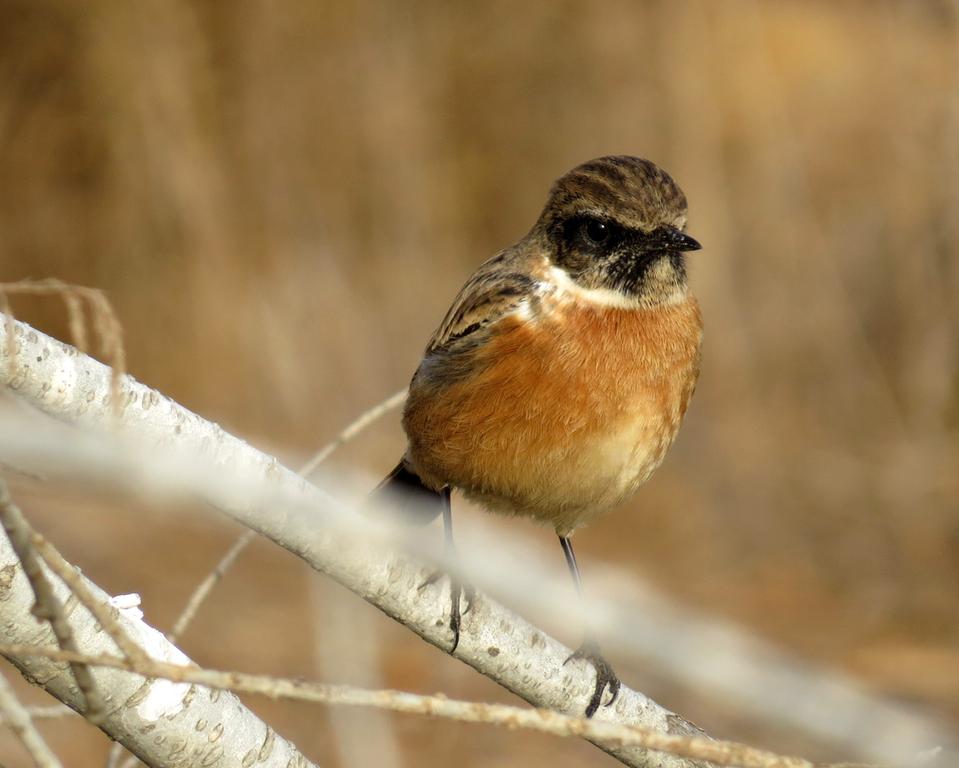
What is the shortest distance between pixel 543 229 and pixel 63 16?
594 centimetres

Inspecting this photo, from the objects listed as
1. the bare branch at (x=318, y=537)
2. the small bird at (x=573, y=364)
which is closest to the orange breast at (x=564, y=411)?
the small bird at (x=573, y=364)

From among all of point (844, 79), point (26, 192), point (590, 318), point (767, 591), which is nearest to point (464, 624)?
point (590, 318)

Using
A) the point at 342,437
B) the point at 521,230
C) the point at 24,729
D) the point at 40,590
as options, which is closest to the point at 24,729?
the point at 24,729

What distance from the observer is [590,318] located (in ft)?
12.1

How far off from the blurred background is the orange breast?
4.81 meters

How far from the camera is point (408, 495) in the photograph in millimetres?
4207

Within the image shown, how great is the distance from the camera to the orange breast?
352 cm

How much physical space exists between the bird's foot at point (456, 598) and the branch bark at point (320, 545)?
0.04ft

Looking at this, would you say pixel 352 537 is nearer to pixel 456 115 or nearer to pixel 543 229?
pixel 543 229

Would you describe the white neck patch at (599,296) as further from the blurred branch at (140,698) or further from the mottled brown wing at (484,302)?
the blurred branch at (140,698)

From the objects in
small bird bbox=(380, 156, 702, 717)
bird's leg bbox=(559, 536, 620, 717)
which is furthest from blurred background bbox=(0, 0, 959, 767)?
small bird bbox=(380, 156, 702, 717)

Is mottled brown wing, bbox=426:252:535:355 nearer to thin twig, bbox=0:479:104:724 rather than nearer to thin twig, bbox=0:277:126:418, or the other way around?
thin twig, bbox=0:277:126:418

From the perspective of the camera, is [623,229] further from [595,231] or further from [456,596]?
[456,596]

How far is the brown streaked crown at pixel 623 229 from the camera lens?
12.1 ft
